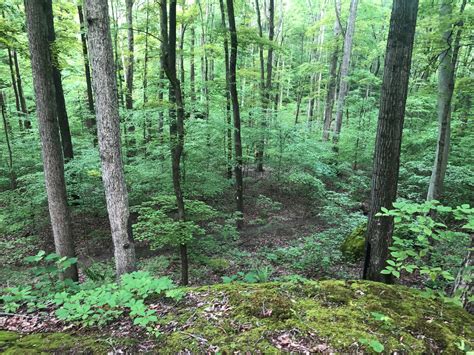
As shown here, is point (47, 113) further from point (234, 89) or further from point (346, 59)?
point (346, 59)

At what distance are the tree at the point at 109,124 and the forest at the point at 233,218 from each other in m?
0.02

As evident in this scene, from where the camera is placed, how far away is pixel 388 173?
14.6 feet

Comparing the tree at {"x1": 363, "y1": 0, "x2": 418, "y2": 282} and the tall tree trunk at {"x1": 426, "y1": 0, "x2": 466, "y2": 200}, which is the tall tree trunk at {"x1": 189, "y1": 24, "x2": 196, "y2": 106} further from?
the tall tree trunk at {"x1": 426, "y1": 0, "x2": 466, "y2": 200}

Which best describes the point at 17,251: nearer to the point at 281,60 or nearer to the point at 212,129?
the point at 212,129

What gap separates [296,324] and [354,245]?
6196mm

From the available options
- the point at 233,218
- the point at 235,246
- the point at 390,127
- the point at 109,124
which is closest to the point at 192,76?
the point at 233,218

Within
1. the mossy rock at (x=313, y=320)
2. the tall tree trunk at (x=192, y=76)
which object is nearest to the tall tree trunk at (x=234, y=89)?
the tall tree trunk at (x=192, y=76)

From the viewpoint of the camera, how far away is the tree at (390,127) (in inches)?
162

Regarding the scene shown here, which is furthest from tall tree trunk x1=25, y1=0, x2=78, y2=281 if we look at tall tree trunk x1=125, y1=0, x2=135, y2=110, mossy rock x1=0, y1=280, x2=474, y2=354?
tall tree trunk x1=125, y1=0, x2=135, y2=110

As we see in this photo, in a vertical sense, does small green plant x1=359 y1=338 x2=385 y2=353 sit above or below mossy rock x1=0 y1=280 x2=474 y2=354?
above

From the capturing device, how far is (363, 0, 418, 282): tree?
412cm

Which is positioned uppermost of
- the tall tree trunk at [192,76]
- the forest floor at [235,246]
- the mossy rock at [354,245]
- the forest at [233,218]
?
the tall tree trunk at [192,76]

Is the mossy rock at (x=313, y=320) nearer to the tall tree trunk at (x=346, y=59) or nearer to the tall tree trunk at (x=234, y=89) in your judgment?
the tall tree trunk at (x=234, y=89)

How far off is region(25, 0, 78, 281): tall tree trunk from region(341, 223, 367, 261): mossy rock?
6.98 m
